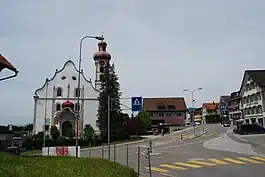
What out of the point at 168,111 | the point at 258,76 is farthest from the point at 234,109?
the point at 258,76

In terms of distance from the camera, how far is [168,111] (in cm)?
10556

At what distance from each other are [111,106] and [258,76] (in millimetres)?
38548

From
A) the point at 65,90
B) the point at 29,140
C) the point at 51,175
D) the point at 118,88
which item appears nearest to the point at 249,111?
the point at 118,88

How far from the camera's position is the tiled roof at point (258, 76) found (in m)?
72.8

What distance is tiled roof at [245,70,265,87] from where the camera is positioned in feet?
239

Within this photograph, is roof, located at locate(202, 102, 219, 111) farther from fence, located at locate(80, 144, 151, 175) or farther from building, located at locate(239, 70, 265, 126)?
fence, located at locate(80, 144, 151, 175)

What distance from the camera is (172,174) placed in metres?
18.5

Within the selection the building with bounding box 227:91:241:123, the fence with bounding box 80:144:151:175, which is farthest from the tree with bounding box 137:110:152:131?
the fence with bounding box 80:144:151:175

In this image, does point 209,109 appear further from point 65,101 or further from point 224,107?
point 65,101

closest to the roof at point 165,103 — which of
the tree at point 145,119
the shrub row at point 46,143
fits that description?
the tree at point 145,119

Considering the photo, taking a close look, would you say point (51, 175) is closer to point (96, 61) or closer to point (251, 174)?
point (251, 174)

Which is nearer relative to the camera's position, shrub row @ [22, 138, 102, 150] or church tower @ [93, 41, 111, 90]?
shrub row @ [22, 138, 102, 150]

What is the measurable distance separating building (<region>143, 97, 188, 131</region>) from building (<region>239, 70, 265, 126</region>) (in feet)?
83.7

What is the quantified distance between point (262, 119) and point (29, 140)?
5002cm
